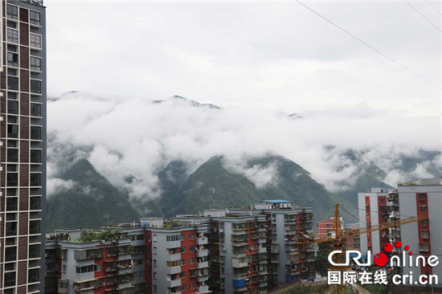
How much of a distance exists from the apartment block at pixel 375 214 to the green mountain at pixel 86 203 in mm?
51426

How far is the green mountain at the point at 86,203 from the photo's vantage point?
8562 centimetres

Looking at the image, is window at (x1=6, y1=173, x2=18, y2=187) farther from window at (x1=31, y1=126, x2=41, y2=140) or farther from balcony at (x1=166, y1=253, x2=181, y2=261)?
balcony at (x1=166, y1=253, x2=181, y2=261)

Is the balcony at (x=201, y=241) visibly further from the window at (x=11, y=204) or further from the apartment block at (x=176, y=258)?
the window at (x=11, y=204)

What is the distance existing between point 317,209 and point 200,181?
114ft

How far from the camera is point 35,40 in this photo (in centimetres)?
3406

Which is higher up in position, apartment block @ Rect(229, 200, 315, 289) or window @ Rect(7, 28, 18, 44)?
window @ Rect(7, 28, 18, 44)

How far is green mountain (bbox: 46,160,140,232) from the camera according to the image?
85.6 metres

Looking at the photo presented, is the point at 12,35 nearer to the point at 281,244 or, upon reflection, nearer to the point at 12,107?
the point at 12,107

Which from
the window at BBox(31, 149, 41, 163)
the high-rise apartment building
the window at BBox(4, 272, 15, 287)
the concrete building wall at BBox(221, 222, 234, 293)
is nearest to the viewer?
the window at BBox(4, 272, 15, 287)

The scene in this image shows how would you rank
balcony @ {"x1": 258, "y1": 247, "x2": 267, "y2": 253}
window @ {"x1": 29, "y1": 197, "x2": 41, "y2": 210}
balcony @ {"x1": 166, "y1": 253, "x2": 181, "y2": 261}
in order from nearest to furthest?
window @ {"x1": 29, "y1": 197, "x2": 41, "y2": 210} < balcony @ {"x1": 166, "y1": 253, "x2": 181, "y2": 261} < balcony @ {"x1": 258, "y1": 247, "x2": 267, "y2": 253}

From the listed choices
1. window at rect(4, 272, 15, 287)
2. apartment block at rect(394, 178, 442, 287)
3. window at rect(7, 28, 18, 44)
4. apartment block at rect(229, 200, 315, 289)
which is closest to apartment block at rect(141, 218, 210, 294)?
apartment block at rect(229, 200, 315, 289)

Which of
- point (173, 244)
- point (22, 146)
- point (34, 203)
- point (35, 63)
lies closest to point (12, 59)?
point (35, 63)

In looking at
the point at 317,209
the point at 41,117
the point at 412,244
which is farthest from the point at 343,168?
the point at 41,117

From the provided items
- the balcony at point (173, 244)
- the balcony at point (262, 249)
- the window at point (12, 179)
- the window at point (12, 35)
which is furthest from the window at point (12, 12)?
the balcony at point (262, 249)
